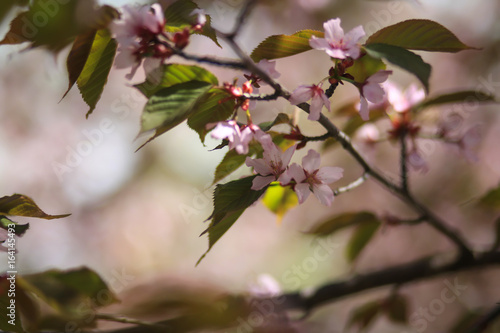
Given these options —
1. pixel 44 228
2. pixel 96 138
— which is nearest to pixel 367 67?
pixel 96 138

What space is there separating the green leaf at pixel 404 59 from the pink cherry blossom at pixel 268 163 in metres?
0.16

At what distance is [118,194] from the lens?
3.14 meters

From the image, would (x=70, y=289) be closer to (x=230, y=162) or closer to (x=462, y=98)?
(x=230, y=162)

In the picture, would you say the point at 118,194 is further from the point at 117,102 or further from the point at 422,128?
the point at 422,128

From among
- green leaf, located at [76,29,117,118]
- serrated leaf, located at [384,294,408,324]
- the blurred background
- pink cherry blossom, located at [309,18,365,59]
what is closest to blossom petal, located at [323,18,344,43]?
pink cherry blossom, located at [309,18,365,59]

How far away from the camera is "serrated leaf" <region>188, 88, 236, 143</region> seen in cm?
52

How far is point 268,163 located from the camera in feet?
1.75

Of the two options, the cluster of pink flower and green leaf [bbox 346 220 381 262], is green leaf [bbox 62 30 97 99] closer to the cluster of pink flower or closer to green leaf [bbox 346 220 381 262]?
the cluster of pink flower

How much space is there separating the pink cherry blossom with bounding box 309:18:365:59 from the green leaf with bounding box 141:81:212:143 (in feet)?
0.49

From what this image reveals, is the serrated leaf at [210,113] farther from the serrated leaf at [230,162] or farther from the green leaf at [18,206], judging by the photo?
the green leaf at [18,206]

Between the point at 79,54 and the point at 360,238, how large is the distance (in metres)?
0.75

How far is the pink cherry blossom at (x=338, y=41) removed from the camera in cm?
49

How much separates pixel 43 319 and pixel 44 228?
7.84 ft

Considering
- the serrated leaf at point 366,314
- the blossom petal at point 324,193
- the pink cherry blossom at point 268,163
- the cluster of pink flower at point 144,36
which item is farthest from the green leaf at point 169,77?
the serrated leaf at point 366,314
